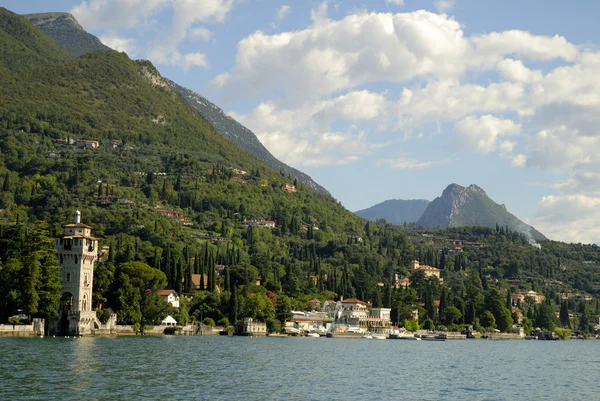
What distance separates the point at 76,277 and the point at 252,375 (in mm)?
44614

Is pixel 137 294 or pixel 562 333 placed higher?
pixel 137 294

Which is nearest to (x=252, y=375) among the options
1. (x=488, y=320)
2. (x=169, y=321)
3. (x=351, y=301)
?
(x=169, y=321)

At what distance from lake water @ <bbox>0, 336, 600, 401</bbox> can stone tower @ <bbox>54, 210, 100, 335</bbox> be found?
10.9 m

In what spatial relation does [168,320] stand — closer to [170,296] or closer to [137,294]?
[170,296]

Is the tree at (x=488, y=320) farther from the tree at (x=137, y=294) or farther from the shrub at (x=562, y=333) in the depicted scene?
the tree at (x=137, y=294)

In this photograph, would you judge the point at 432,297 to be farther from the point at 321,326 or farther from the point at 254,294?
the point at 254,294

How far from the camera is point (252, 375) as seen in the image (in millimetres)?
56000

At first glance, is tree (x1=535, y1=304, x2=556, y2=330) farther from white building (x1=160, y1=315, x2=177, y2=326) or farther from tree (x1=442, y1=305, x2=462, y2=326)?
white building (x1=160, y1=315, x2=177, y2=326)

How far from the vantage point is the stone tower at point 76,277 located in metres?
92.9

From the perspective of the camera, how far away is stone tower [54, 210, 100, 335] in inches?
3656

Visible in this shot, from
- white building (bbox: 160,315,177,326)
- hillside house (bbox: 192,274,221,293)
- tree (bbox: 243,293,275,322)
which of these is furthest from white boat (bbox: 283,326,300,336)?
white building (bbox: 160,315,177,326)

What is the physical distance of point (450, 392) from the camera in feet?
171

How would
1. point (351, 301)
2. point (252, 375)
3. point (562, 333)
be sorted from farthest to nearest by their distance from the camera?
point (562, 333)
point (351, 301)
point (252, 375)

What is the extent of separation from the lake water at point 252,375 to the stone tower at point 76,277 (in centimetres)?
1092
